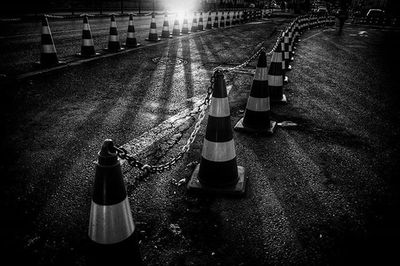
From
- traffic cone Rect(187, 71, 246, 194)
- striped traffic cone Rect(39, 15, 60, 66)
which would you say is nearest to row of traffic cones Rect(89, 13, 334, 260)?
traffic cone Rect(187, 71, 246, 194)

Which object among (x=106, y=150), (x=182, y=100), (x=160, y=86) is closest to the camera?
(x=106, y=150)

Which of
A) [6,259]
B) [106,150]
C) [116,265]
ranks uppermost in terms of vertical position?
[106,150]

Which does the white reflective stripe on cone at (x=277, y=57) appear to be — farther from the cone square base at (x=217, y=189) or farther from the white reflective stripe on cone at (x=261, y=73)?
the cone square base at (x=217, y=189)

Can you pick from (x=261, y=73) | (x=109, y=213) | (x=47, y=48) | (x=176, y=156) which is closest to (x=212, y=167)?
(x=176, y=156)

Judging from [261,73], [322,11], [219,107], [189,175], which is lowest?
[189,175]

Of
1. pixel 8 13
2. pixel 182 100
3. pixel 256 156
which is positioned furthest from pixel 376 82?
pixel 8 13

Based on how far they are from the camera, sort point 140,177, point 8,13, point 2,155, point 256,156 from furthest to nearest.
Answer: point 8,13 < point 256,156 < point 2,155 < point 140,177

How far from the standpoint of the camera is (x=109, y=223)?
1731 mm

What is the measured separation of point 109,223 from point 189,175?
1320 millimetres

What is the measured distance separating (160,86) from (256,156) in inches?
117

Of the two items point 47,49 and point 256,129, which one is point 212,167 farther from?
point 47,49

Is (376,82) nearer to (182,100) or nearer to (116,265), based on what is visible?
(182,100)

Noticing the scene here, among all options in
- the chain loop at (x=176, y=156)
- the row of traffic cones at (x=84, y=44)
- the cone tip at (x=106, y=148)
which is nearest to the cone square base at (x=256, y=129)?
the chain loop at (x=176, y=156)

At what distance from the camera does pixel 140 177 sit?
2.92 meters
